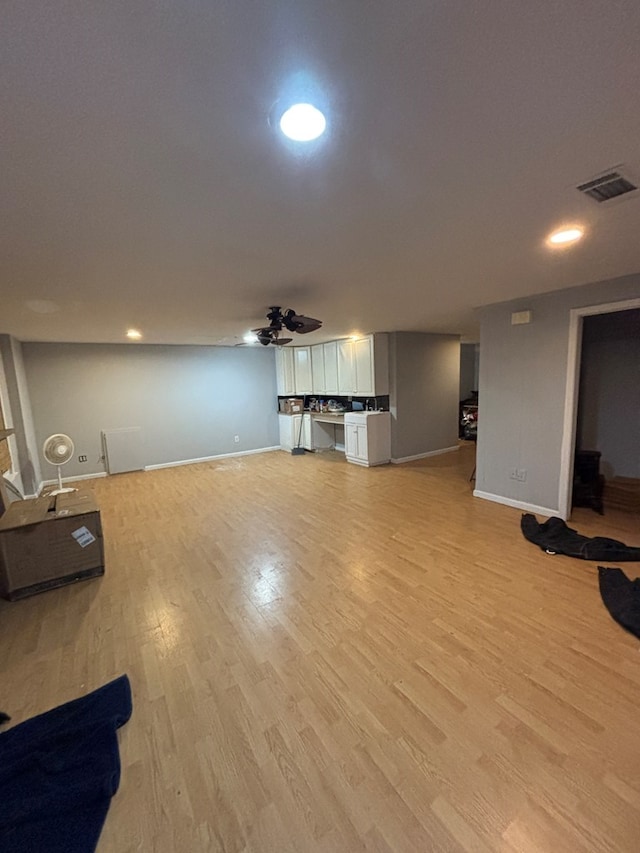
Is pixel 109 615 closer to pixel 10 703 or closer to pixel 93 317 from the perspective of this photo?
pixel 10 703

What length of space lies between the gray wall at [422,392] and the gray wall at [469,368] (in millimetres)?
2364

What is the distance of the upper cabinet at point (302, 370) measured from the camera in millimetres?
7113

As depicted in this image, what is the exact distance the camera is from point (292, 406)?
7352mm

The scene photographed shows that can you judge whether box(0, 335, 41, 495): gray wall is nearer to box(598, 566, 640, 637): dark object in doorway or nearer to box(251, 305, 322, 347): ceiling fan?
box(251, 305, 322, 347): ceiling fan

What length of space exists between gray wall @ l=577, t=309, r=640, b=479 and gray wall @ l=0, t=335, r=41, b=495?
23.7 feet

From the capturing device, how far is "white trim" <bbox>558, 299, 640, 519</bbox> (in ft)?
10.8

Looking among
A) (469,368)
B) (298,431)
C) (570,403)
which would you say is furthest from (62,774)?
(469,368)

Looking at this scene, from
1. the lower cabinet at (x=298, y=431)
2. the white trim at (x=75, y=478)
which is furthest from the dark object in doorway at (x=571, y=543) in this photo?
the white trim at (x=75, y=478)

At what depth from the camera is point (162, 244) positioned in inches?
76.5

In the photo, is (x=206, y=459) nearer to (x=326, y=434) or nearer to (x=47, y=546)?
(x=326, y=434)

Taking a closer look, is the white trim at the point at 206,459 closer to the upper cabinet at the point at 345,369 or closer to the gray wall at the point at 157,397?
the gray wall at the point at 157,397

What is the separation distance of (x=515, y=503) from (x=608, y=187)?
10.8ft

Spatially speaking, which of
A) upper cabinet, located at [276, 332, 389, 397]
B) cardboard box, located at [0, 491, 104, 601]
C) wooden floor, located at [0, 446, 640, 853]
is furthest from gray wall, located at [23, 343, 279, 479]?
wooden floor, located at [0, 446, 640, 853]

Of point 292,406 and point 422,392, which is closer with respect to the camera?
point 422,392
